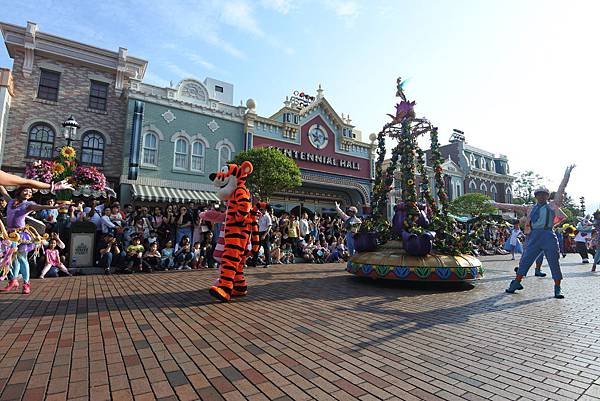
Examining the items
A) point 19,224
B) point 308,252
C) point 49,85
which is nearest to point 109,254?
point 19,224

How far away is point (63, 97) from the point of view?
1728cm

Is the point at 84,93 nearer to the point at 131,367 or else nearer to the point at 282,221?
the point at 282,221

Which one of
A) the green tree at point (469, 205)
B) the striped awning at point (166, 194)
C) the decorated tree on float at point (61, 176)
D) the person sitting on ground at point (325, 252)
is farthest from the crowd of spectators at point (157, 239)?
the green tree at point (469, 205)

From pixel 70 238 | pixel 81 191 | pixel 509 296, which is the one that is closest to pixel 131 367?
pixel 509 296

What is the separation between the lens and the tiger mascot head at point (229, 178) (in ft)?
19.2

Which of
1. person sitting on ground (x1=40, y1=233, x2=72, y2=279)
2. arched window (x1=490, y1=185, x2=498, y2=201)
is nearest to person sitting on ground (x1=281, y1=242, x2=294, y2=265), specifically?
person sitting on ground (x1=40, y1=233, x2=72, y2=279)

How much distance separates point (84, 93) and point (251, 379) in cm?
2004

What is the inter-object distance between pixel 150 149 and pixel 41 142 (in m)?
4.88

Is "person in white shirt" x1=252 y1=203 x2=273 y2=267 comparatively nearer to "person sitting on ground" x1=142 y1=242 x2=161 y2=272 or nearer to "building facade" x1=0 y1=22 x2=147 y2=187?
"person sitting on ground" x1=142 y1=242 x2=161 y2=272

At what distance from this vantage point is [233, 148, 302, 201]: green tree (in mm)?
17516

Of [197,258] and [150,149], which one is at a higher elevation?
[150,149]

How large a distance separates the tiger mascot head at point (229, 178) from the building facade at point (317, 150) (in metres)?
16.4

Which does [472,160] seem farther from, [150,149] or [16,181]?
[16,181]

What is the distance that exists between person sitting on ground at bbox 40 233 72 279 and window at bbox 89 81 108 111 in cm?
1254
